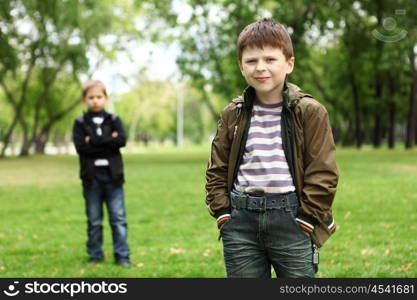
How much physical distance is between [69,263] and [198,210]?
4.67 meters

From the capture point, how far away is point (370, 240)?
24.9 feet

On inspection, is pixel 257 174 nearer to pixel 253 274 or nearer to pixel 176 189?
pixel 253 274

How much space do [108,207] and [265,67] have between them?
3.75 metres

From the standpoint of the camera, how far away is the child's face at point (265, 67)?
3.21m

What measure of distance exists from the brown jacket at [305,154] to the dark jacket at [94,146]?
3193 millimetres

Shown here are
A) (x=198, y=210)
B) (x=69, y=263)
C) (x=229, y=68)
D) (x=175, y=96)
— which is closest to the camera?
(x=69, y=263)

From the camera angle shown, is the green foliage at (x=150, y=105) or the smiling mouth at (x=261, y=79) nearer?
the smiling mouth at (x=261, y=79)

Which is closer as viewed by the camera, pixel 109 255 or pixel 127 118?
pixel 109 255

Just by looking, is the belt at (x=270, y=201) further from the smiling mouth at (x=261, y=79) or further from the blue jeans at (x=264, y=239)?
the smiling mouth at (x=261, y=79)

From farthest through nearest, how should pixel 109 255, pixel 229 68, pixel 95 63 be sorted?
1. pixel 95 63
2. pixel 229 68
3. pixel 109 255

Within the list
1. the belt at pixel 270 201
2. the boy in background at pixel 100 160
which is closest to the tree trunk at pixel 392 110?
the boy in background at pixel 100 160

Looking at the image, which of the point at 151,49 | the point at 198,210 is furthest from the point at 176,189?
the point at 151,49

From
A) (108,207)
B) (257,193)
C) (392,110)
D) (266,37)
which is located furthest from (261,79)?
(392,110)

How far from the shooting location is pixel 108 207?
6484mm
